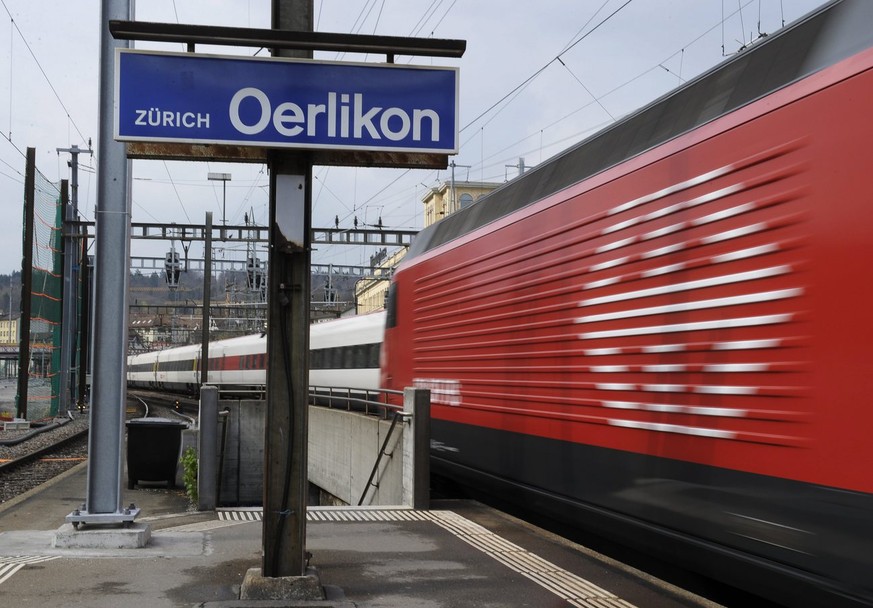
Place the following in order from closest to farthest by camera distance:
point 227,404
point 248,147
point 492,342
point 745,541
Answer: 1. point 745,541
2. point 248,147
3. point 492,342
4. point 227,404

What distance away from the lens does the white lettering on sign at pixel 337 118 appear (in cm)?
558

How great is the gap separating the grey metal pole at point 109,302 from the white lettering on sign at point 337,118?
2224 mm

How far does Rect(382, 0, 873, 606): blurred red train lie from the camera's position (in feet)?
13.8

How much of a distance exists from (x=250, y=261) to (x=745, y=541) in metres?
33.1

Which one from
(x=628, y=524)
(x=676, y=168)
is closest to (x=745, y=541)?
(x=628, y=524)

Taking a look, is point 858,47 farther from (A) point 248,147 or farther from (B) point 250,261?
(B) point 250,261

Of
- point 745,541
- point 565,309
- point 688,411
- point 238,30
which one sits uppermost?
point 238,30

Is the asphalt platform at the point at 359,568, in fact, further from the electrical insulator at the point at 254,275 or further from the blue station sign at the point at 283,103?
the electrical insulator at the point at 254,275

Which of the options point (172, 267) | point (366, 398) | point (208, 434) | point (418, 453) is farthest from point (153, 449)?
point (172, 267)

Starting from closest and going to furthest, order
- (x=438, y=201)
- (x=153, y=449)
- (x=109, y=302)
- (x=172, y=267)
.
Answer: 1. (x=109, y=302)
2. (x=153, y=449)
3. (x=172, y=267)
4. (x=438, y=201)

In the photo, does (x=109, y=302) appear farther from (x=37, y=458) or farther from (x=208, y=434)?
(x=37, y=458)

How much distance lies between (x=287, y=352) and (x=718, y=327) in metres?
2.52

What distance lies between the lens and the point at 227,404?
1833 centimetres

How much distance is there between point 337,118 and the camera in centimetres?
564
